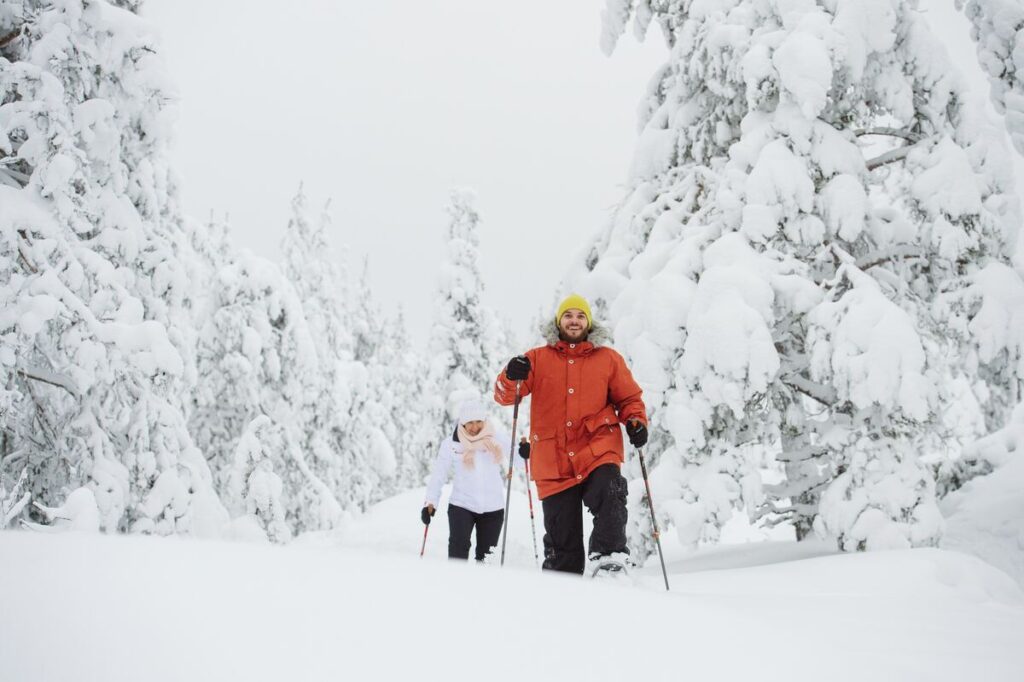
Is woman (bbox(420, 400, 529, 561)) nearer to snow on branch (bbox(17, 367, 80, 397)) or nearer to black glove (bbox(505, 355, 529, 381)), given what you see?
black glove (bbox(505, 355, 529, 381))

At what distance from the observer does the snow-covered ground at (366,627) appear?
1828 millimetres

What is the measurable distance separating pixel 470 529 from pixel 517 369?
2.70 meters

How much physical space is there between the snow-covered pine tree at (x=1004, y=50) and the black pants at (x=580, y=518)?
8738mm

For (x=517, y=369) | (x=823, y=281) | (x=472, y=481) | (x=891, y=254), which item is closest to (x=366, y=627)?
(x=517, y=369)

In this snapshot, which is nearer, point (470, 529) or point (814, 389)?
point (470, 529)

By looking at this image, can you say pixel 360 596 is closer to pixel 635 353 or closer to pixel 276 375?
pixel 635 353

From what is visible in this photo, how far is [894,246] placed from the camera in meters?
8.97

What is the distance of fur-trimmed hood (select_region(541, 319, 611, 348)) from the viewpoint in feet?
17.5

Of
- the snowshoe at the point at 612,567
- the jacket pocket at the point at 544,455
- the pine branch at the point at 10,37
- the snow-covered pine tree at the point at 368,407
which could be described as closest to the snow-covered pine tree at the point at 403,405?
the snow-covered pine tree at the point at 368,407

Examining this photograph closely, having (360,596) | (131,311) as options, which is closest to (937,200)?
(360,596)

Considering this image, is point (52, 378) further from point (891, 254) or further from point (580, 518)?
point (891, 254)

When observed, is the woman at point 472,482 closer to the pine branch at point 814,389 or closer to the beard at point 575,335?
the beard at point 575,335

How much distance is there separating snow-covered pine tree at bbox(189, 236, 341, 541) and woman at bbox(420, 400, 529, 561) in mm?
Result: 8461

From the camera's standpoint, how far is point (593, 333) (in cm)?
536
